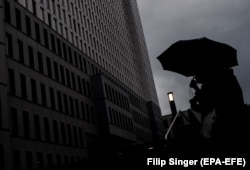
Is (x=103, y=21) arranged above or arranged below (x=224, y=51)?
above

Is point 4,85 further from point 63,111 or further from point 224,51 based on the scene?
point 224,51

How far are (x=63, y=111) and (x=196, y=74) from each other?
1314 inches

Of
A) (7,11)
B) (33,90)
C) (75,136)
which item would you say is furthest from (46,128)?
(7,11)

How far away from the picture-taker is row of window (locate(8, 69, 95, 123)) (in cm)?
3052

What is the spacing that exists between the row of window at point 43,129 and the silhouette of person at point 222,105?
83.6ft

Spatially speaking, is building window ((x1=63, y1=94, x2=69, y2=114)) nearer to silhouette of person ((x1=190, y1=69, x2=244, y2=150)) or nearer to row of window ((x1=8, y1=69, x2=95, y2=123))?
row of window ((x1=8, y1=69, x2=95, y2=123))

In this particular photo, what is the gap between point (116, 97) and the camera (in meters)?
50.9

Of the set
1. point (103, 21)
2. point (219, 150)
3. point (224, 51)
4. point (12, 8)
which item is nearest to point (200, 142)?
point (219, 150)

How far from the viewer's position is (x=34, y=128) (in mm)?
29984

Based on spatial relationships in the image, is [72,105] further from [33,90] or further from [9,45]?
[9,45]

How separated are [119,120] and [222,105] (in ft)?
148

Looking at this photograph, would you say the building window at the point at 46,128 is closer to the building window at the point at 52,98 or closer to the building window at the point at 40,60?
the building window at the point at 52,98

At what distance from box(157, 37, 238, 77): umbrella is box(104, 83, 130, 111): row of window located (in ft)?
138

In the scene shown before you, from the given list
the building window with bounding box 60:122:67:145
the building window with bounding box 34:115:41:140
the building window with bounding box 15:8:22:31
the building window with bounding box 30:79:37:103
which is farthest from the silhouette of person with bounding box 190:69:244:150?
the building window with bounding box 60:122:67:145
